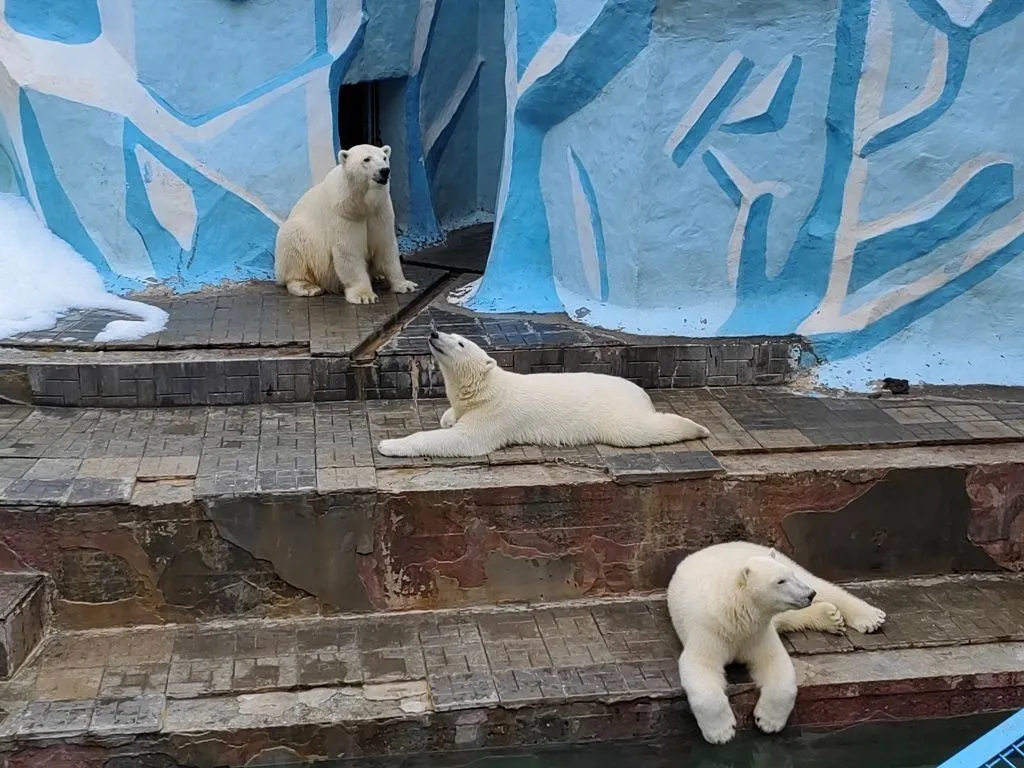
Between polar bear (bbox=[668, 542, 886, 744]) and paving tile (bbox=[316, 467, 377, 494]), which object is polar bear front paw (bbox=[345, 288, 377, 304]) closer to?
paving tile (bbox=[316, 467, 377, 494])

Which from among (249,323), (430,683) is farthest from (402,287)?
(430,683)

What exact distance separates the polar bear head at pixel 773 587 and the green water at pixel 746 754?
67 centimetres

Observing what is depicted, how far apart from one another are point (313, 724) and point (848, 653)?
7.41 ft

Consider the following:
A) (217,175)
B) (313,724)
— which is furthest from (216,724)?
(217,175)

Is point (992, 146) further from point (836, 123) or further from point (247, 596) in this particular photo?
point (247, 596)

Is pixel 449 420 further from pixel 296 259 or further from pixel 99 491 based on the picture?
pixel 296 259

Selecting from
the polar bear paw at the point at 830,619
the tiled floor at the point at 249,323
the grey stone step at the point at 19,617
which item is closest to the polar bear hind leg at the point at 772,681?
the polar bear paw at the point at 830,619

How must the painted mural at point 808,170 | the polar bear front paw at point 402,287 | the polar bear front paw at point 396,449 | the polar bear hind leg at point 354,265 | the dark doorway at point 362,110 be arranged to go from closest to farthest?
1. the polar bear front paw at point 396,449
2. the painted mural at point 808,170
3. the polar bear hind leg at point 354,265
4. the polar bear front paw at point 402,287
5. the dark doorway at point 362,110

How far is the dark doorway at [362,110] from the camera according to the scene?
351 inches

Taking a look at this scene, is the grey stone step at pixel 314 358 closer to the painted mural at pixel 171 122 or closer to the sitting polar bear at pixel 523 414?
the sitting polar bear at pixel 523 414

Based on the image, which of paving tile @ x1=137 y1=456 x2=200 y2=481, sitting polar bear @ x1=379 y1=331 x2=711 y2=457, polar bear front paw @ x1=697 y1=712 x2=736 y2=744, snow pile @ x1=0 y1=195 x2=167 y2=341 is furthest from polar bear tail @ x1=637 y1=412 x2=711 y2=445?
snow pile @ x1=0 y1=195 x2=167 y2=341

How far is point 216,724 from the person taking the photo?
409cm

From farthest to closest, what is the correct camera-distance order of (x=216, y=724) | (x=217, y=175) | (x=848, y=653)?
(x=217, y=175), (x=848, y=653), (x=216, y=724)

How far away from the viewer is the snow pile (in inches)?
241
